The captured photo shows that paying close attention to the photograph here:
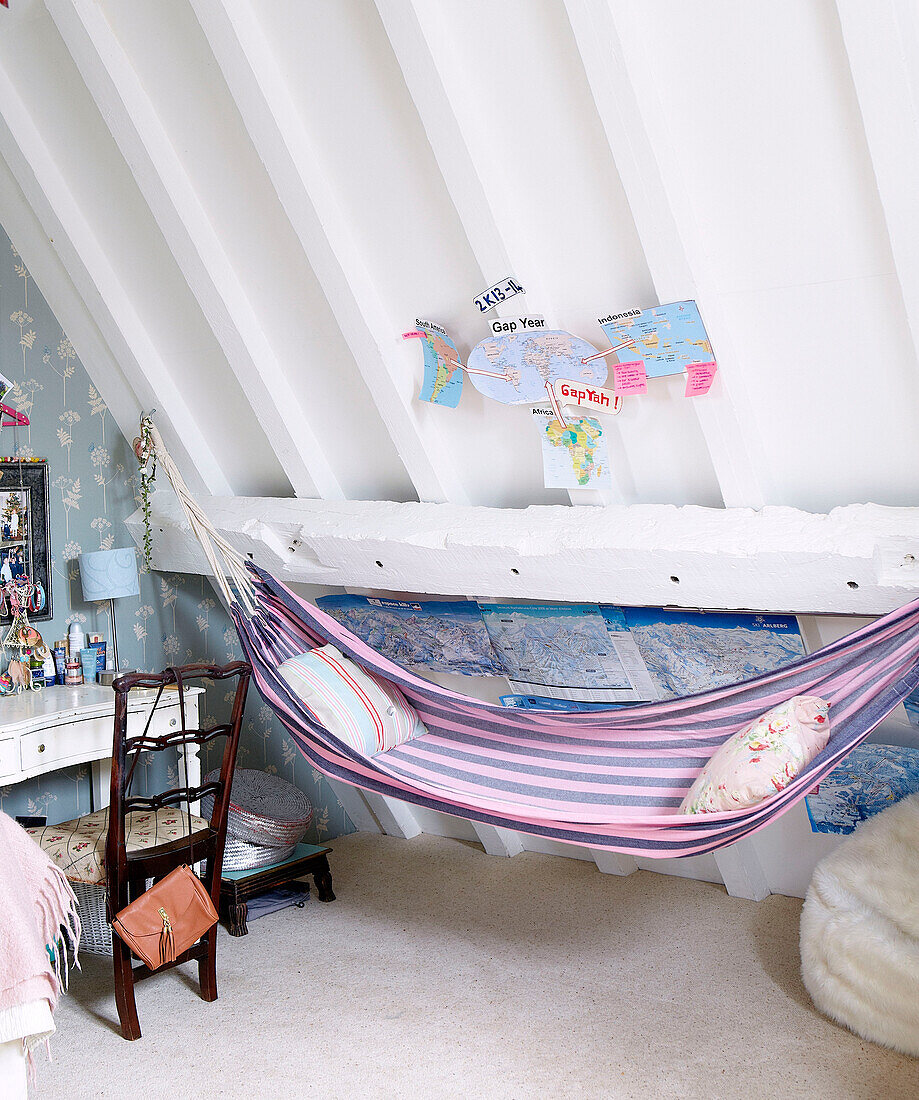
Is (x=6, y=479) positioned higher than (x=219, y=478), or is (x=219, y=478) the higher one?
(x=6, y=479)

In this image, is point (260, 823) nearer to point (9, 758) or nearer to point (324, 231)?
point (9, 758)

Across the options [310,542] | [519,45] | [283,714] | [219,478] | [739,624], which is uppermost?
[519,45]

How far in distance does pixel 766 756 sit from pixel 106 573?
2.27 m

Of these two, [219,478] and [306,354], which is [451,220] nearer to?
[306,354]

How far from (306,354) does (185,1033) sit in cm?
195

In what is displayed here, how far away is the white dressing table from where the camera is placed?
109 inches

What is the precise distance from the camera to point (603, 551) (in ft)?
8.21

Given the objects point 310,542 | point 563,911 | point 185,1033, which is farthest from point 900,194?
point 185,1033

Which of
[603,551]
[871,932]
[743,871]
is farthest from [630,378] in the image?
[743,871]

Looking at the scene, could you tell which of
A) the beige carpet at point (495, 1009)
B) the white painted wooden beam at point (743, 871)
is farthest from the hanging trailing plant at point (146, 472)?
the white painted wooden beam at point (743, 871)

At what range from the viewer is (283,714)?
2738 millimetres

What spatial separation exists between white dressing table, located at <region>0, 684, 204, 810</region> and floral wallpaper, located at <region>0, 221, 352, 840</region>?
36 cm

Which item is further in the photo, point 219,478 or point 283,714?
point 219,478

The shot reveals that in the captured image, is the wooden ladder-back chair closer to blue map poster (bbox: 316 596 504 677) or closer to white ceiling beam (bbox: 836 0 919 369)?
blue map poster (bbox: 316 596 504 677)
